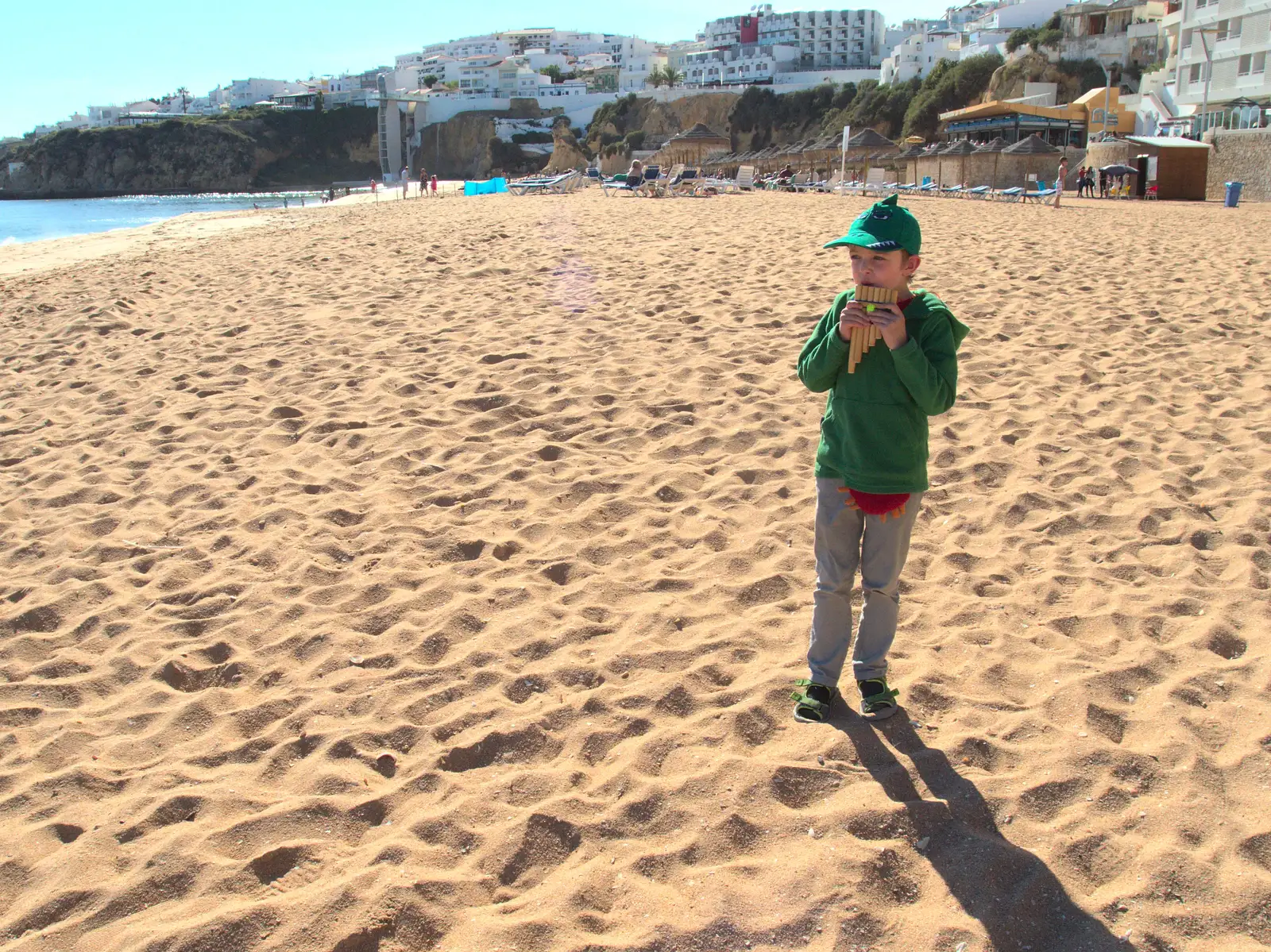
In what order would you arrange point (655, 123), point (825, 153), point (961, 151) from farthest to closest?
point (655, 123)
point (825, 153)
point (961, 151)

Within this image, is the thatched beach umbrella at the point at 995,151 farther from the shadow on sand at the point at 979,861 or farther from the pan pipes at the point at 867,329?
the shadow on sand at the point at 979,861

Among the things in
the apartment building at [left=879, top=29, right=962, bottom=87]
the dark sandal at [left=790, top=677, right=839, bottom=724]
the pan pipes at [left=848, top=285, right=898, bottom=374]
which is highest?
the apartment building at [left=879, top=29, right=962, bottom=87]

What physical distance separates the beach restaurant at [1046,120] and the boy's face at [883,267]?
3404cm

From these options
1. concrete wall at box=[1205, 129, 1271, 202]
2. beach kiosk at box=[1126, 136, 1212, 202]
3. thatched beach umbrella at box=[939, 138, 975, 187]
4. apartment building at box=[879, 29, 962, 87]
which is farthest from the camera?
apartment building at box=[879, 29, 962, 87]

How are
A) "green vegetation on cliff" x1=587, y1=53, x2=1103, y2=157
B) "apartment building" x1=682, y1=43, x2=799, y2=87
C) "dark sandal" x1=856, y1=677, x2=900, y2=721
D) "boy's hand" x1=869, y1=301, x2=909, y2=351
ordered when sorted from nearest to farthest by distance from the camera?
"boy's hand" x1=869, y1=301, x2=909, y2=351 < "dark sandal" x1=856, y1=677, x2=900, y2=721 < "green vegetation on cliff" x1=587, y1=53, x2=1103, y2=157 < "apartment building" x1=682, y1=43, x2=799, y2=87

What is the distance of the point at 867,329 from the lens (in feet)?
7.75

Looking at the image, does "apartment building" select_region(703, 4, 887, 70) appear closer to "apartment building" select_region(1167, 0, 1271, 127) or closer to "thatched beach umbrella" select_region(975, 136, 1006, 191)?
"apartment building" select_region(1167, 0, 1271, 127)

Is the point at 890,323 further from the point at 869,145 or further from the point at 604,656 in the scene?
the point at 869,145

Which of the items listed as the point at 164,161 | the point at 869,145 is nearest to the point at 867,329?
the point at 869,145

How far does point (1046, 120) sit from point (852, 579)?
123ft

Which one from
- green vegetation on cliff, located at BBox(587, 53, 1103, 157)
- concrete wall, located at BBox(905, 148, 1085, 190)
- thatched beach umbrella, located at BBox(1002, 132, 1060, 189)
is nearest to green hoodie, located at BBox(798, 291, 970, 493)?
concrete wall, located at BBox(905, 148, 1085, 190)

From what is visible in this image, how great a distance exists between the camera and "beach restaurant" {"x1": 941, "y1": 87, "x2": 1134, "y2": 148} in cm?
3331

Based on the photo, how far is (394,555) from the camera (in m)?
3.61

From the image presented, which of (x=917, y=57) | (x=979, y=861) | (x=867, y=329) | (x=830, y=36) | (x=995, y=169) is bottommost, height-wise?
(x=979, y=861)
